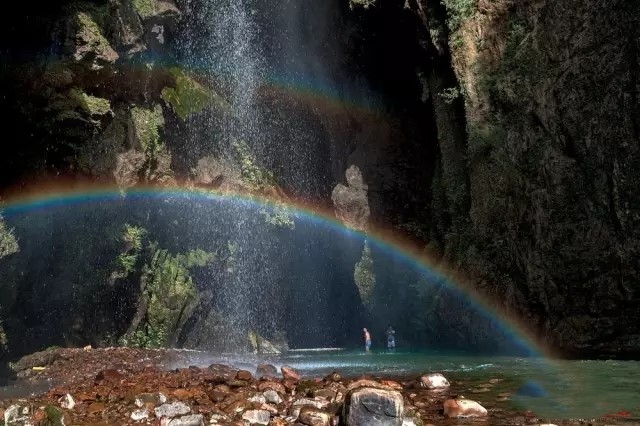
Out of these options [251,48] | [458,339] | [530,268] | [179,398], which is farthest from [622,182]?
[251,48]

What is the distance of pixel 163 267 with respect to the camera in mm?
25516

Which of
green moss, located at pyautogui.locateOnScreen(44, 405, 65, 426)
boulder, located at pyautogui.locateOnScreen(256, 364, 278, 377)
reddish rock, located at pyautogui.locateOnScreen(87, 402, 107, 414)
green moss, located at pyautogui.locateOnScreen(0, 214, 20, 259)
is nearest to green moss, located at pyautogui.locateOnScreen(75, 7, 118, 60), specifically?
green moss, located at pyautogui.locateOnScreen(0, 214, 20, 259)

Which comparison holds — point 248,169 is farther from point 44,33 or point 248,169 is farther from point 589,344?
point 589,344

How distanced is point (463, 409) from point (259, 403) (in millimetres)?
3092

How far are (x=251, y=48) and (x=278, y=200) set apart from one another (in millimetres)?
8418

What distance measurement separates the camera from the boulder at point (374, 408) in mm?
7262

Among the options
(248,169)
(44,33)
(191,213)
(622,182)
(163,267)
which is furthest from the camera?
(248,169)

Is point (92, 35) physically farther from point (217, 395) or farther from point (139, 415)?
point (139, 415)

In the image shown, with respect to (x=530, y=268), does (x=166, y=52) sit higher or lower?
higher

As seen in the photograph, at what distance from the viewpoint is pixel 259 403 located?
8.98 metres

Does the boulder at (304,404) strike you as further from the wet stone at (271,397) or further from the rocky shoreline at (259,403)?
the wet stone at (271,397)

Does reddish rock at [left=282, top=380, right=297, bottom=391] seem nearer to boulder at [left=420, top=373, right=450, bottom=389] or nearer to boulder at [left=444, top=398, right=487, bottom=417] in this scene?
boulder at [left=420, top=373, right=450, bottom=389]

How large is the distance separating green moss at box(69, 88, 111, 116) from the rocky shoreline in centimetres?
1151

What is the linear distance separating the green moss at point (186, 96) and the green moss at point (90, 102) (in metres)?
5.43
